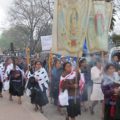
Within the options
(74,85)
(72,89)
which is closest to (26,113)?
(72,89)

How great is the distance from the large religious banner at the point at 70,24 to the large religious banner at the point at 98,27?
530mm

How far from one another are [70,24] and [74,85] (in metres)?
1.41

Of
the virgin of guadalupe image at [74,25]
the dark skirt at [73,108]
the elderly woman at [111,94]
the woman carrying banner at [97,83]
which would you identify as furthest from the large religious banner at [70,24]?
the woman carrying banner at [97,83]

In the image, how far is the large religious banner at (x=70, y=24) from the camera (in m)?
8.86

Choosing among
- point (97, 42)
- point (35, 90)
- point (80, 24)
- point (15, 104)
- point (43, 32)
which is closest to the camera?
point (80, 24)

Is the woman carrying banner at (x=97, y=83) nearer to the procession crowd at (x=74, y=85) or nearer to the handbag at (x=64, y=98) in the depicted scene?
the procession crowd at (x=74, y=85)

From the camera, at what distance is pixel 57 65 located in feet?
42.4

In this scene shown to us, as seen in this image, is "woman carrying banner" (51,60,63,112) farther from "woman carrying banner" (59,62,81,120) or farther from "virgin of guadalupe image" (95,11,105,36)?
"virgin of guadalupe image" (95,11,105,36)

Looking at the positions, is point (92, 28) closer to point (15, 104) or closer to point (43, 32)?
point (15, 104)

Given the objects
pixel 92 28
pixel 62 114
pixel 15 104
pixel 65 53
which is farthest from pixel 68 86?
pixel 15 104

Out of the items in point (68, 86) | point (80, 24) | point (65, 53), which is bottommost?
point (68, 86)

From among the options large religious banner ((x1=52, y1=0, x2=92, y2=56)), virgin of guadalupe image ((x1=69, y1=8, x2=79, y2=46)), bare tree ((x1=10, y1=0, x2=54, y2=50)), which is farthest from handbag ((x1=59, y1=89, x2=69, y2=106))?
bare tree ((x1=10, y1=0, x2=54, y2=50))

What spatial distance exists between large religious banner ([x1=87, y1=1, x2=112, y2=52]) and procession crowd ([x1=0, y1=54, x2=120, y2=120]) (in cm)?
47

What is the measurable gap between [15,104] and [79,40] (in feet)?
20.4
